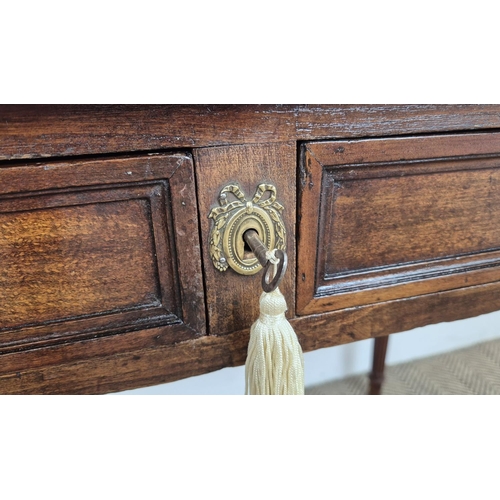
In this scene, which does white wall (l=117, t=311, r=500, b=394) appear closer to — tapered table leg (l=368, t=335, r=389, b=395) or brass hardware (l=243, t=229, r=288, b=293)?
tapered table leg (l=368, t=335, r=389, b=395)

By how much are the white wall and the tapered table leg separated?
0.21ft

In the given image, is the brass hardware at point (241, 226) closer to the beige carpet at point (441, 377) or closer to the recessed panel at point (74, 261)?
the recessed panel at point (74, 261)

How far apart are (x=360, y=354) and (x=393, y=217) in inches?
27.7

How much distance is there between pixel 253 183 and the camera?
0.38m

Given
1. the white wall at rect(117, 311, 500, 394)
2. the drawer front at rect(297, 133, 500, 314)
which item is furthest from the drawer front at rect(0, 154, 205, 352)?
the white wall at rect(117, 311, 500, 394)

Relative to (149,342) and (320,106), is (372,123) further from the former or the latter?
(149,342)

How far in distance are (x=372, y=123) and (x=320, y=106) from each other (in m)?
0.05

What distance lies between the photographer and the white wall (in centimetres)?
93

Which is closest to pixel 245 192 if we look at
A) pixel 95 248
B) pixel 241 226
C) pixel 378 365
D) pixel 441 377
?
pixel 241 226

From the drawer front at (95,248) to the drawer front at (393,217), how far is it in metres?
0.11

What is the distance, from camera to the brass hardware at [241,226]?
1.25 feet

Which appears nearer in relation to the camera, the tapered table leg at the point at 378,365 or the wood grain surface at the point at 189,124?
the wood grain surface at the point at 189,124

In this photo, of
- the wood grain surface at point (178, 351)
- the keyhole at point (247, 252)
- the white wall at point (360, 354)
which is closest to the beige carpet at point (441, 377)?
→ the white wall at point (360, 354)
